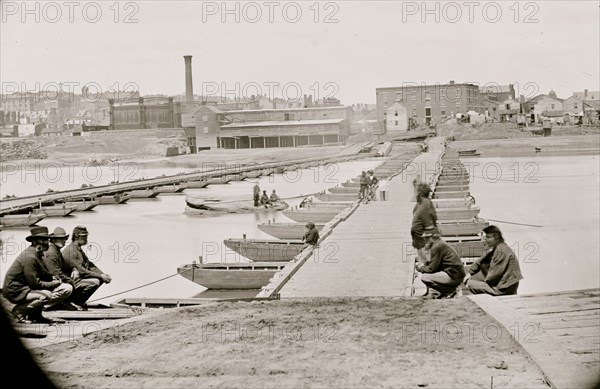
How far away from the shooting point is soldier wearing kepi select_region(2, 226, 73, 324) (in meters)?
7.46

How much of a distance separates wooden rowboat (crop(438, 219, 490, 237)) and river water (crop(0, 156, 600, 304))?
1.73m

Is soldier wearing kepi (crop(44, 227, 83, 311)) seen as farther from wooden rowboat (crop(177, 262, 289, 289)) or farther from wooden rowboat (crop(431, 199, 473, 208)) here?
wooden rowboat (crop(431, 199, 473, 208))

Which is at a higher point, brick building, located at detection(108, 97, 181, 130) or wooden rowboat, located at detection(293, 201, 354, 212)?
brick building, located at detection(108, 97, 181, 130)

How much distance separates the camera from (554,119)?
99500mm

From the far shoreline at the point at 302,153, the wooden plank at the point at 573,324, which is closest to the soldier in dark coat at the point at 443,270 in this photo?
the wooden plank at the point at 573,324

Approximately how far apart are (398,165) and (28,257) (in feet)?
137

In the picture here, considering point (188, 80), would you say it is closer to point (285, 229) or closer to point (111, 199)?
point (111, 199)

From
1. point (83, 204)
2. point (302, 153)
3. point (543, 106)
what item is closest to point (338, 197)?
point (83, 204)

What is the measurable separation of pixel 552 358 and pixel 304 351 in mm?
2126

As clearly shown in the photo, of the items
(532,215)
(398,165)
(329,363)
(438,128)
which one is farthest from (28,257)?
(438,128)

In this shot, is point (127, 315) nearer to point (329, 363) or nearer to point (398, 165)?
point (329, 363)

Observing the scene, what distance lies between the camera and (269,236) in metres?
26.7

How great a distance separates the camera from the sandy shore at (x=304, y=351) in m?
5.43

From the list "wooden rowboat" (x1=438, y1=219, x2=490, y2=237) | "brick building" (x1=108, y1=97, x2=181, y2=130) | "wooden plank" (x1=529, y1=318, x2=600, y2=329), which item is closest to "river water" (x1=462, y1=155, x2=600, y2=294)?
"wooden rowboat" (x1=438, y1=219, x2=490, y2=237)
